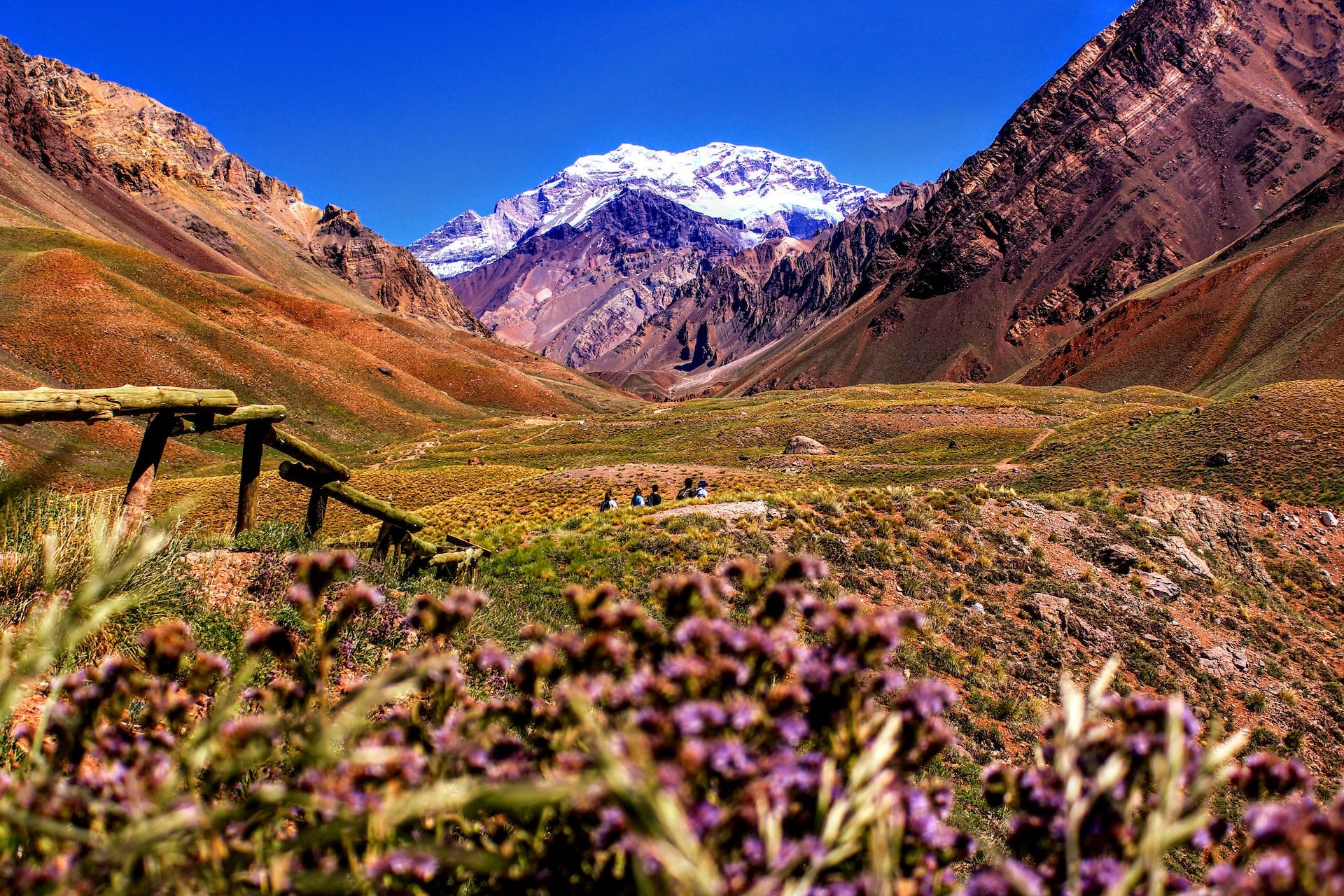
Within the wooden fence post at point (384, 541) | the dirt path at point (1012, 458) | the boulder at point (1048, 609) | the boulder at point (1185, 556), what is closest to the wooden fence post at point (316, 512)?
the wooden fence post at point (384, 541)

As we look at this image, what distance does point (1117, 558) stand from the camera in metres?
15.8

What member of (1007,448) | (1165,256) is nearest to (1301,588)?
(1007,448)

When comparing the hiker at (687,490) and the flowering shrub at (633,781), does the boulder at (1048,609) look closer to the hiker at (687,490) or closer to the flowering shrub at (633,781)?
the hiker at (687,490)

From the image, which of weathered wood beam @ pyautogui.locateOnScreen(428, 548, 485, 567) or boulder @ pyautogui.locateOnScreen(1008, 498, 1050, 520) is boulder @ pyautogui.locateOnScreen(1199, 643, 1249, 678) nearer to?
boulder @ pyautogui.locateOnScreen(1008, 498, 1050, 520)

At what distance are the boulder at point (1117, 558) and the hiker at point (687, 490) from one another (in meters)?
12.7

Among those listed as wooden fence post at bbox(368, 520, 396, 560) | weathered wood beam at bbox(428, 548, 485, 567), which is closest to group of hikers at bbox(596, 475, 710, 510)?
weathered wood beam at bbox(428, 548, 485, 567)

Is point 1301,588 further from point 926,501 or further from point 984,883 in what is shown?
point 984,883

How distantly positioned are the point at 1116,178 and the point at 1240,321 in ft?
260

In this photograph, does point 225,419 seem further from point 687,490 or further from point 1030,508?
point 687,490

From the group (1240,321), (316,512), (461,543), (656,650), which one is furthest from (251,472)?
(1240,321)

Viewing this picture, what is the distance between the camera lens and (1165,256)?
468ft

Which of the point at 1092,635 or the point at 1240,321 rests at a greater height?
the point at 1240,321

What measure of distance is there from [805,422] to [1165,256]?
131803 millimetres

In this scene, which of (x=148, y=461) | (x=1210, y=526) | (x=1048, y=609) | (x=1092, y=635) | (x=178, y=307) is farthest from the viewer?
(x=178, y=307)
